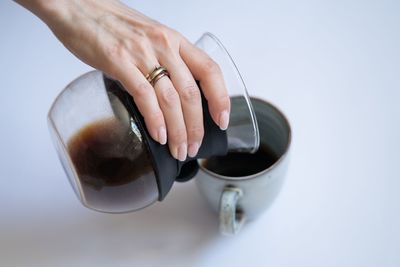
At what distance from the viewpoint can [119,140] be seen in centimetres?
44

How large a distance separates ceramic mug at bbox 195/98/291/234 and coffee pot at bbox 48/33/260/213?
0.12 ft

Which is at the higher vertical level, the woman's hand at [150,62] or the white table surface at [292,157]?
the woman's hand at [150,62]

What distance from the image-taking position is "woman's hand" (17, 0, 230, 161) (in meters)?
0.44

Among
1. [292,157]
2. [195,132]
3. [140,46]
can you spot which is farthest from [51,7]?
[292,157]

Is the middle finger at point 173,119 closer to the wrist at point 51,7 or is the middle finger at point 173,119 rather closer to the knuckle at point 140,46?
the knuckle at point 140,46

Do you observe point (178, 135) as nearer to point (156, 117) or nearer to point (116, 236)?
point (156, 117)

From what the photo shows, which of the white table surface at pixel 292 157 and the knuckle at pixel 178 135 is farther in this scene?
the white table surface at pixel 292 157

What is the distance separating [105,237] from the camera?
1.94ft

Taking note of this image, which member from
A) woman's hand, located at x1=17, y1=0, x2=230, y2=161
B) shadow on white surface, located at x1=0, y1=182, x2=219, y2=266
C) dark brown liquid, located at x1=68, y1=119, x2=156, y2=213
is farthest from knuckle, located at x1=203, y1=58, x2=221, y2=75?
shadow on white surface, located at x1=0, y1=182, x2=219, y2=266

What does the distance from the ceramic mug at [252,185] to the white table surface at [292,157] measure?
60 millimetres

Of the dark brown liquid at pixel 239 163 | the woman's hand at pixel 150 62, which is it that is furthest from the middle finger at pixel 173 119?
the dark brown liquid at pixel 239 163

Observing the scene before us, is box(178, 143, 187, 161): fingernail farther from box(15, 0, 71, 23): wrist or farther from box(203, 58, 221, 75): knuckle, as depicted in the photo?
box(15, 0, 71, 23): wrist

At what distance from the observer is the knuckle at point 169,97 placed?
17.4 inches

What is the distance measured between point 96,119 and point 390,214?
0.40 metres
